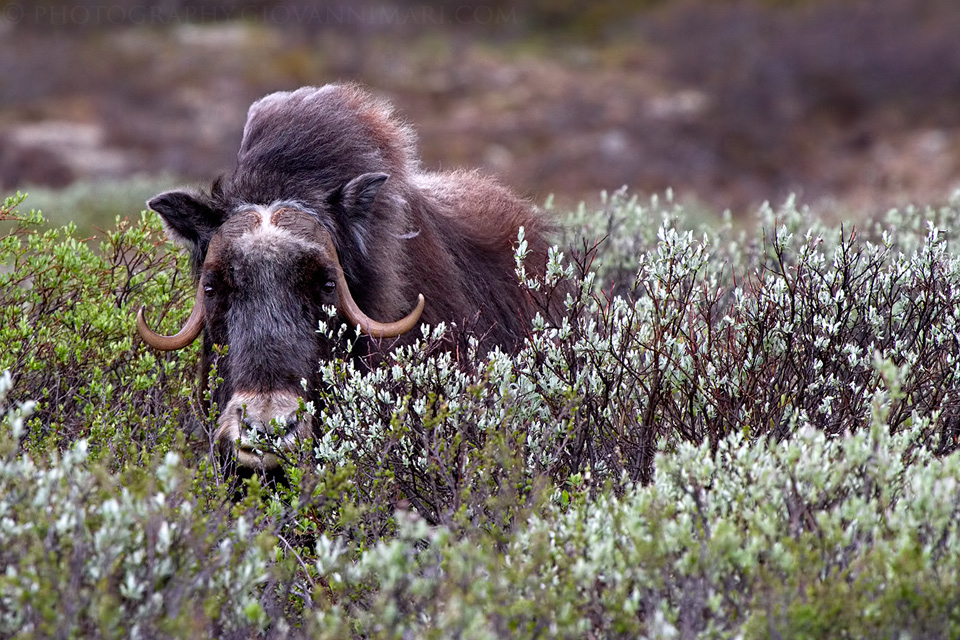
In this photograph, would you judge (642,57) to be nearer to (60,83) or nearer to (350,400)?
(60,83)

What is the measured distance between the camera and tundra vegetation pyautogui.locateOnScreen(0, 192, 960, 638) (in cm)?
240

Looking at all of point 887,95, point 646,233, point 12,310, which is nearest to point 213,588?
point 12,310

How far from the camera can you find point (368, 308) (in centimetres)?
424

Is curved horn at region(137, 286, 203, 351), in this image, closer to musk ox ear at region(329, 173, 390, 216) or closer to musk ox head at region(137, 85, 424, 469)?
musk ox head at region(137, 85, 424, 469)

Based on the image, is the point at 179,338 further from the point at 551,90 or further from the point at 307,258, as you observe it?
the point at 551,90

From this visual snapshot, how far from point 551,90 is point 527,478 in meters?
22.6

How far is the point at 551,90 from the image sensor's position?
82.6ft

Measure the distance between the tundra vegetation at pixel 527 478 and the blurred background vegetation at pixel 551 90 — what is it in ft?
35.4

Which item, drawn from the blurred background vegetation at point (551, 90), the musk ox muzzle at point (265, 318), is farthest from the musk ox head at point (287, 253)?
the blurred background vegetation at point (551, 90)

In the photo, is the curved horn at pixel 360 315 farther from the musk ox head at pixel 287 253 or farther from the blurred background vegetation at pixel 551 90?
the blurred background vegetation at pixel 551 90

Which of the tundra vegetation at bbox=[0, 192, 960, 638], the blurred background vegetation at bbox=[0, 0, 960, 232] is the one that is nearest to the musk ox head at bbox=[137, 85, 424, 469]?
the tundra vegetation at bbox=[0, 192, 960, 638]

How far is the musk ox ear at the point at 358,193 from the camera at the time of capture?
4141 mm

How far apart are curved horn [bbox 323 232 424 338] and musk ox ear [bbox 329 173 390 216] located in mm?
173

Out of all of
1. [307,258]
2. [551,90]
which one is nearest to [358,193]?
[307,258]
